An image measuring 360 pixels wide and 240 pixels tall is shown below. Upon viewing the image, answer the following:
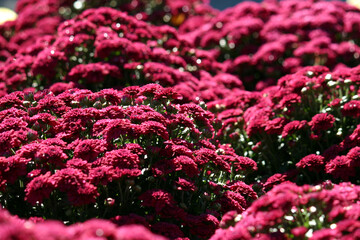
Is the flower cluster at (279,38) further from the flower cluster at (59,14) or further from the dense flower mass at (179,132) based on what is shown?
the flower cluster at (59,14)

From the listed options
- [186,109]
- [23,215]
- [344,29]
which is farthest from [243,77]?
[23,215]

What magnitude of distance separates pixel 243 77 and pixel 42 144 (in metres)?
4.85

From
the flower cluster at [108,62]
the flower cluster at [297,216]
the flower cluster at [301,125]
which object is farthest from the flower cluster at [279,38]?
the flower cluster at [297,216]

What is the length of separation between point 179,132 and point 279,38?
4029mm

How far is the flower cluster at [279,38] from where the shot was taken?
7176 millimetres

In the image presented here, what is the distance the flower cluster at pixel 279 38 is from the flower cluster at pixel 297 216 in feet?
14.7

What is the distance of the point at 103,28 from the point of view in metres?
5.86

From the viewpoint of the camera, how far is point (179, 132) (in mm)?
4188

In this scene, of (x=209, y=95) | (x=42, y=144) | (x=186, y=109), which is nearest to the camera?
(x=42, y=144)

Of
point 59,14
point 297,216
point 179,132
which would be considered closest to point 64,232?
point 297,216

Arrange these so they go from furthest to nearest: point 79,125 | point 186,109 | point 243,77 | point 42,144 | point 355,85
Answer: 1. point 243,77
2. point 355,85
3. point 186,109
4. point 79,125
5. point 42,144

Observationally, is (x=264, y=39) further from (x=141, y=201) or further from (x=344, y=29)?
(x=141, y=201)

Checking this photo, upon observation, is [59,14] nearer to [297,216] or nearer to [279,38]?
[279,38]

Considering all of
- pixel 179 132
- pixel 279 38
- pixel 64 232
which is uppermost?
pixel 279 38
